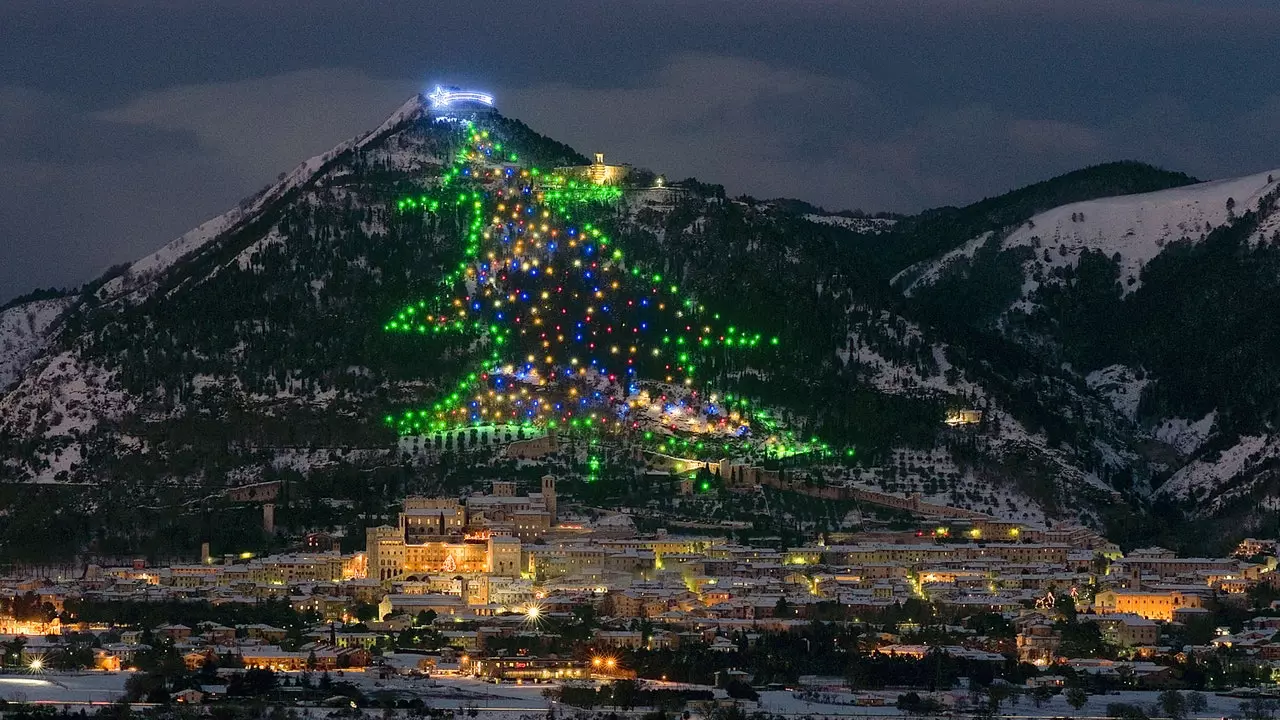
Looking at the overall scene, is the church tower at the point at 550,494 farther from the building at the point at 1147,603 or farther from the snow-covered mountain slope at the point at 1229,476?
the snow-covered mountain slope at the point at 1229,476

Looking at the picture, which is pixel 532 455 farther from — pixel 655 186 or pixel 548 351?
pixel 655 186

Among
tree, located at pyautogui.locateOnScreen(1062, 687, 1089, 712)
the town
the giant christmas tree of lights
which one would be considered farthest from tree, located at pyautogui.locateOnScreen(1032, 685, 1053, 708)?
the giant christmas tree of lights

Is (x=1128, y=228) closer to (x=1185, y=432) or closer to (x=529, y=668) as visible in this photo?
(x=1185, y=432)

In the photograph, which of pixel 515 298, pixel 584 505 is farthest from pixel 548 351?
pixel 584 505

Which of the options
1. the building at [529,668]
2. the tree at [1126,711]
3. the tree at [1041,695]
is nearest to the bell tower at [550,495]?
the building at [529,668]

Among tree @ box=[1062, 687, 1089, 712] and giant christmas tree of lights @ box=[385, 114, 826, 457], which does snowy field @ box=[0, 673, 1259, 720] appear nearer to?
tree @ box=[1062, 687, 1089, 712]
